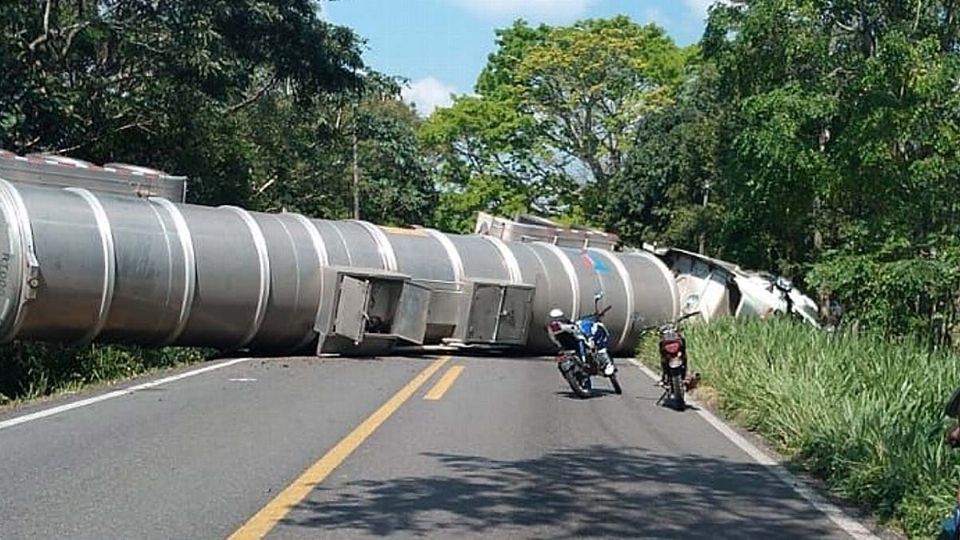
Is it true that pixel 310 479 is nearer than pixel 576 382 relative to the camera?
Yes

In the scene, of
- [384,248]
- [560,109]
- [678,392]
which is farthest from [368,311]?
[560,109]

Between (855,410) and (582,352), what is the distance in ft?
18.2

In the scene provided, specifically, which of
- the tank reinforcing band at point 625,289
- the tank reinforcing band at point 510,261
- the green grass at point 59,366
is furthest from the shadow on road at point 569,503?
the tank reinforcing band at point 625,289

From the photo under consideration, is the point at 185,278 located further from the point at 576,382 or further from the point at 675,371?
the point at 675,371

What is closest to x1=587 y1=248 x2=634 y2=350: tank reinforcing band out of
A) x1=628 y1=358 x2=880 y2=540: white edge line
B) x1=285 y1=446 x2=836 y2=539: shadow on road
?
x1=628 y1=358 x2=880 y2=540: white edge line

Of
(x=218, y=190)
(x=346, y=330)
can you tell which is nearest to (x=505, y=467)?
(x=346, y=330)

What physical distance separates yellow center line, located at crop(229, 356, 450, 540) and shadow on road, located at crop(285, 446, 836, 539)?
117mm

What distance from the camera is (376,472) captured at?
29.6ft

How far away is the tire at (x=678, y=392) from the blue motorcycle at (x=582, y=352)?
132 cm

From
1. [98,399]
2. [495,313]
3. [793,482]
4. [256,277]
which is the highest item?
[256,277]

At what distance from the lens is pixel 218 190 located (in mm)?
31578

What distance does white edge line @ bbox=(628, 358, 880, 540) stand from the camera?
7765mm

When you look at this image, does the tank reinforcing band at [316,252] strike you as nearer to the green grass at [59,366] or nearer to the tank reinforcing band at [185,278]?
the tank reinforcing band at [185,278]

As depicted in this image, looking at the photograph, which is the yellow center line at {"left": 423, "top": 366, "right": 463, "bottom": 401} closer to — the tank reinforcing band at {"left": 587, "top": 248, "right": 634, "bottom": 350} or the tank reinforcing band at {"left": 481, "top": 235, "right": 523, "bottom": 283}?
the tank reinforcing band at {"left": 481, "top": 235, "right": 523, "bottom": 283}
